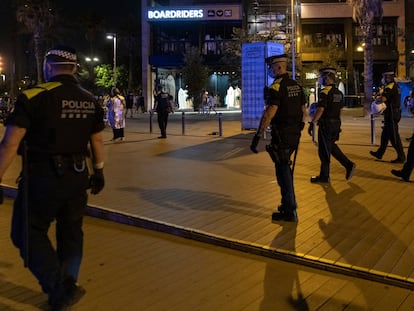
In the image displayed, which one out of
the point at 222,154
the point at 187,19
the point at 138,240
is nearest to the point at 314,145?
the point at 222,154

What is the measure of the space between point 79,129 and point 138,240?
2403 millimetres

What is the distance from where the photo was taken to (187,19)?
4662 centimetres

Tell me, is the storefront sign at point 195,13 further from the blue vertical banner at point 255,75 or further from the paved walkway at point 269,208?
the paved walkway at point 269,208

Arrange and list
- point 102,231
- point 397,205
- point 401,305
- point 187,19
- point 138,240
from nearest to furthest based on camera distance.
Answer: point 401,305
point 138,240
point 102,231
point 397,205
point 187,19

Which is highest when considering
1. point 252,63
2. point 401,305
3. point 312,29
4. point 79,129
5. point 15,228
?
point 312,29

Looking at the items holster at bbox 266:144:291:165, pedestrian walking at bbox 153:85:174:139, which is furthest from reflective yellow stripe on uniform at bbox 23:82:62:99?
pedestrian walking at bbox 153:85:174:139

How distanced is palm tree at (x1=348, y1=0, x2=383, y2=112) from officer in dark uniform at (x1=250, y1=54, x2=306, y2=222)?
2470cm

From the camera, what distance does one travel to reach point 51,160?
390 cm

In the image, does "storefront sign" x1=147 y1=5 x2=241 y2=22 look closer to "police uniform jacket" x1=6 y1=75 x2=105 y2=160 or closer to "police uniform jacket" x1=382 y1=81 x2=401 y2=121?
"police uniform jacket" x1=382 y1=81 x2=401 y2=121

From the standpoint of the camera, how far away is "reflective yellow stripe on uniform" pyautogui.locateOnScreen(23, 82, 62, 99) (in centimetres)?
383

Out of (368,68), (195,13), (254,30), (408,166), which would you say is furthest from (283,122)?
(195,13)

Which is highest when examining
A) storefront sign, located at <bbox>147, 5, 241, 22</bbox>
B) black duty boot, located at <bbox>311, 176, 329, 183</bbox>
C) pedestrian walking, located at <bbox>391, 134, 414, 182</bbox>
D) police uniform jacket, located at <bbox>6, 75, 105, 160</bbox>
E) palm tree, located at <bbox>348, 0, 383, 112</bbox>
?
storefront sign, located at <bbox>147, 5, 241, 22</bbox>

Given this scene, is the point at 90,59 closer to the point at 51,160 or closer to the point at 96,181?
the point at 96,181

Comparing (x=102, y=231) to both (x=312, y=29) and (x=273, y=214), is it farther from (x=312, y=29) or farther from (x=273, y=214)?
(x=312, y=29)
